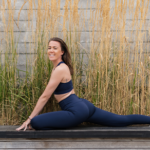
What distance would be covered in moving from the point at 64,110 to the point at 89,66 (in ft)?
1.89

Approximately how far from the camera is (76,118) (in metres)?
1.60

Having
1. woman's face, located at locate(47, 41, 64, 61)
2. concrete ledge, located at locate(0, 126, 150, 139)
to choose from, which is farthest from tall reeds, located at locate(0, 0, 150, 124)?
concrete ledge, located at locate(0, 126, 150, 139)

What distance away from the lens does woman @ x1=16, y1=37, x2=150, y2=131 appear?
1.57m

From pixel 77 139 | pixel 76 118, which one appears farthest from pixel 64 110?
pixel 77 139

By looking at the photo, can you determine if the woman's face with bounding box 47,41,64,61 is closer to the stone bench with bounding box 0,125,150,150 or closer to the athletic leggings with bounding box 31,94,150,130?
the athletic leggings with bounding box 31,94,150,130

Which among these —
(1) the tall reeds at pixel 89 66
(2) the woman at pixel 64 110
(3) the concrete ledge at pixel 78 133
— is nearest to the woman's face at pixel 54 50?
(2) the woman at pixel 64 110

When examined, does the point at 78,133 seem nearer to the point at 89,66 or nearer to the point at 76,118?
the point at 76,118

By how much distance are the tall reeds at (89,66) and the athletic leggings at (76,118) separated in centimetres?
26

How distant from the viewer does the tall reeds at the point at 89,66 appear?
1.92 m

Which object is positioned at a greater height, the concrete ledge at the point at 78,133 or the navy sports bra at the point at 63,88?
the navy sports bra at the point at 63,88

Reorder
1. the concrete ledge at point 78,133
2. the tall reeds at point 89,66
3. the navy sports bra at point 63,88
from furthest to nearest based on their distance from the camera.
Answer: the tall reeds at point 89,66 → the navy sports bra at point 63,88 → the concrete ledge at point 78,133

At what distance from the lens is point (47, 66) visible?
1.94 metres

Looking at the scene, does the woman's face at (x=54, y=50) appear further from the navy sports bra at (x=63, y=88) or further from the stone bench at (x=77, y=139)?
the stone bench at (x=77, y=139)

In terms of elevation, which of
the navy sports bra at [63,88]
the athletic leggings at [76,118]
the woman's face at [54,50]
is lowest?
the athletic leggings at [76,118]
